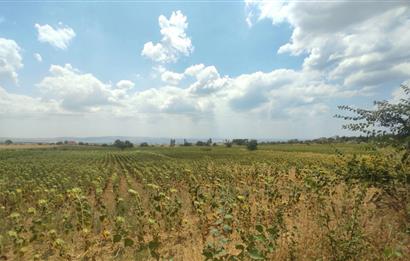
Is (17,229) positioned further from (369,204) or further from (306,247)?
(369,204)

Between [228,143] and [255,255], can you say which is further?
[228,143]

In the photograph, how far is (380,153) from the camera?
595cm

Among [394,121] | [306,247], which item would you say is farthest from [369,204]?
[306,247]

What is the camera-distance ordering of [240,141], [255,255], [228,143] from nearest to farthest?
[255,255] → [228,143] → [240,141]

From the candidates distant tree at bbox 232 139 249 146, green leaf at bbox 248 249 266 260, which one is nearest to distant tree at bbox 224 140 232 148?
distant tree at bbox 232 139 249 146

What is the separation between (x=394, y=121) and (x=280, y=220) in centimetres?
264

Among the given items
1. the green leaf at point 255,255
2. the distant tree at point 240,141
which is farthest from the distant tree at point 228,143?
the green leaf at point 255,255

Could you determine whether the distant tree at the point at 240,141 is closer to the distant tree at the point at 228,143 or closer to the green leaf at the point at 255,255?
the distant tree at the point at 228,143

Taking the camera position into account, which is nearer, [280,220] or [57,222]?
[280,220]

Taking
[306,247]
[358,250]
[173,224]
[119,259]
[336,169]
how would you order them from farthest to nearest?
[173,224], [336,169], [119,259], [306,247], [358,250]

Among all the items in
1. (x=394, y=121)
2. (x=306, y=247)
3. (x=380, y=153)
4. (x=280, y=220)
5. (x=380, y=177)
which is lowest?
(x=306, y=247)

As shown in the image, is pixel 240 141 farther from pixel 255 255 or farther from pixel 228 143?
pixel 255 255

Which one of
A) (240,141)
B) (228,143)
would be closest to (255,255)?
(228,143)

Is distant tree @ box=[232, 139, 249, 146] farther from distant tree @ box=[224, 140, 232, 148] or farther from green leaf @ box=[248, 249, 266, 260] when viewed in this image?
green leaf @ box=[248, 249, 266, 260]
